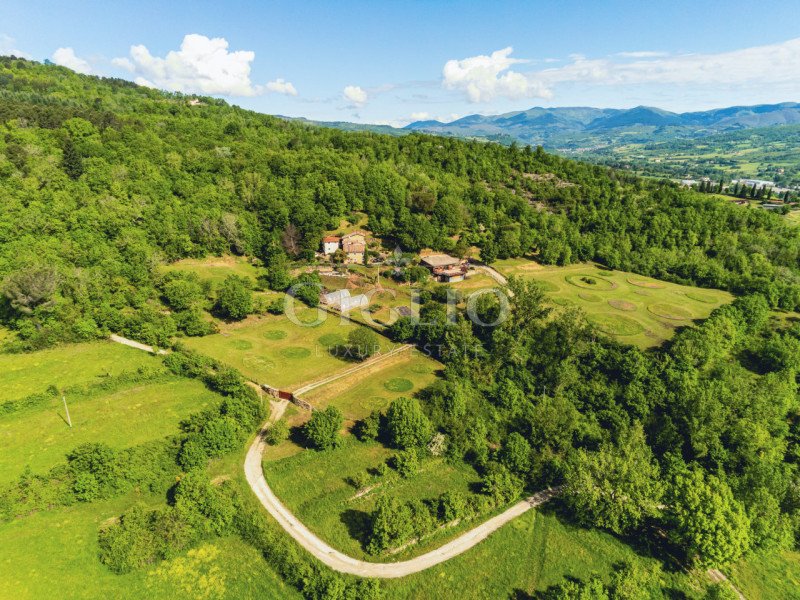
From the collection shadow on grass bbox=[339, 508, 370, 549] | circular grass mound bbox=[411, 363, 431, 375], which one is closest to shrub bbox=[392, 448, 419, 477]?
shadow on grass bbox=[339, 508, 370, 549]

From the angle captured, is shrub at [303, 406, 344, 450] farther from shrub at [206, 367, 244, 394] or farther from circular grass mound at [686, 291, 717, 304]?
circular grass mound at [686, 291, 717, 304]

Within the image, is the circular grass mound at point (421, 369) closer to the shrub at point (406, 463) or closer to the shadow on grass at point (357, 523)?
the shrub at point (406, 463)

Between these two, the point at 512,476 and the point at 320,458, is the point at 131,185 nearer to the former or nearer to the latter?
the point at 320,458

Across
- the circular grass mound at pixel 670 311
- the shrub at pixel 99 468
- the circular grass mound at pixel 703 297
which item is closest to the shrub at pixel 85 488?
the shrub at pixel 99 468

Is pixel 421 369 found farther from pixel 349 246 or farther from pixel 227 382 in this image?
pixel 349 246

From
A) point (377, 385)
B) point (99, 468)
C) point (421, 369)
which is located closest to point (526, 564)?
point (377, 385)

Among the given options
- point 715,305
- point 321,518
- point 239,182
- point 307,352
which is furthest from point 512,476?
point 239,182
